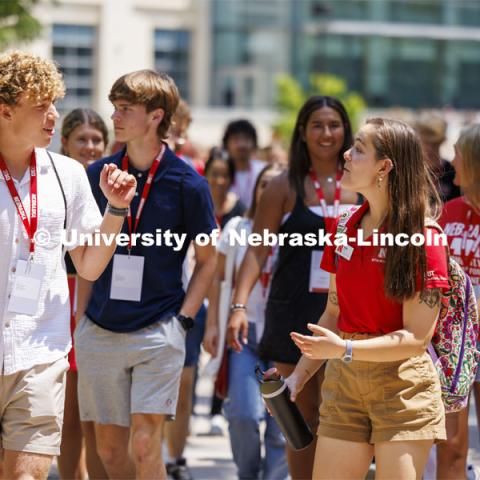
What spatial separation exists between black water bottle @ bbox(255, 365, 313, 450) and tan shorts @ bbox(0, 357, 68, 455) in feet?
3.08

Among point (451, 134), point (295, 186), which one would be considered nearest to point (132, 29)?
point (451, 134)

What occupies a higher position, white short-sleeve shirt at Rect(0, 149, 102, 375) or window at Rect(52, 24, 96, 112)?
window at Rect(52, 24, 96, 112)

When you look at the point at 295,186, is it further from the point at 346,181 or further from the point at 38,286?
the point at 38,286

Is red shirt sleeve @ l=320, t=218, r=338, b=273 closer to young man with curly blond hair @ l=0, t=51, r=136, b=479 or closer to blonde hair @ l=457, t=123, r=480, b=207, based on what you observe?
young man with curly blond hair @ l=0, t=51, r=136, b=479

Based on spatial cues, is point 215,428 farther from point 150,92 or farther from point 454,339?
point 454,339

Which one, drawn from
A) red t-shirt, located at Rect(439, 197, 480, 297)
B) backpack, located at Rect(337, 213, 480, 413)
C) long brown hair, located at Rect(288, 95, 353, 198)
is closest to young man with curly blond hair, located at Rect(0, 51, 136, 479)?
backpack, located at Rect(337, 213, 480, 413)

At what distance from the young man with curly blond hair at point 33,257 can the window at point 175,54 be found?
58.2 metres

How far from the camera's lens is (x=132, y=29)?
61094 mm

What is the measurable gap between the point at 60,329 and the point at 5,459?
0.58 metres

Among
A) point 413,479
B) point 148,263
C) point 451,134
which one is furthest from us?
point 451,134

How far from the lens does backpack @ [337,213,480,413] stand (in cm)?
523

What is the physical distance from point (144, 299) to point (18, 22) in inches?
313

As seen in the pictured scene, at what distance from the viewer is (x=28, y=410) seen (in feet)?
16.0

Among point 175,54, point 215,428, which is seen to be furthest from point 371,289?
point 175,54
